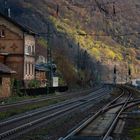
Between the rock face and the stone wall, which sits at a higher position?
the rock face

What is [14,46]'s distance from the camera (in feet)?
289

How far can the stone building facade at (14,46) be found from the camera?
86.8 m

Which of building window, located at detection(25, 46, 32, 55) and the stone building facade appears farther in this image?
building window, located at detection(25, 46, 32, 55)

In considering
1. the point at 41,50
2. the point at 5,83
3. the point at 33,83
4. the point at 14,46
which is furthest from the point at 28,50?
the point at 41,50

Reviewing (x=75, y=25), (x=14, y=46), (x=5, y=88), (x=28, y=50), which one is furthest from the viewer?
(x=75, y=25)

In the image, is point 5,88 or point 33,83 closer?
point 5,88

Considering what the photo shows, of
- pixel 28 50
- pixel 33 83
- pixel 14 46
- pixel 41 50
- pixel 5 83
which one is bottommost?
pixel 5 83

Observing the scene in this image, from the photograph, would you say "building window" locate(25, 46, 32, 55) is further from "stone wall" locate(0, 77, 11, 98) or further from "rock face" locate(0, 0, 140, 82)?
"rock face" locate(0, 0, 140, 82)

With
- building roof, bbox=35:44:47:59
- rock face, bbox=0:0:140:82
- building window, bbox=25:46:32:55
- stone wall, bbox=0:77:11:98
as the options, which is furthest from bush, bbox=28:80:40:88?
building roof, bbox=35:44:47:59

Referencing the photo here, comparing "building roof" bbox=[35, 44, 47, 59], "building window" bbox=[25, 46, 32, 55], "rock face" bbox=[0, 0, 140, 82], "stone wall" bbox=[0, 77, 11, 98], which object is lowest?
"stone wall" bbox=[0, 77, 11, 98]

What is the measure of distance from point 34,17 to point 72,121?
12822 centimetres

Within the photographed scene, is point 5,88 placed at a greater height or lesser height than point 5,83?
lesser

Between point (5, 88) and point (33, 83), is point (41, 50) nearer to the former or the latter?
point (33, 83)

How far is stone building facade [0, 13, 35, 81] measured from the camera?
86812 millimetres
